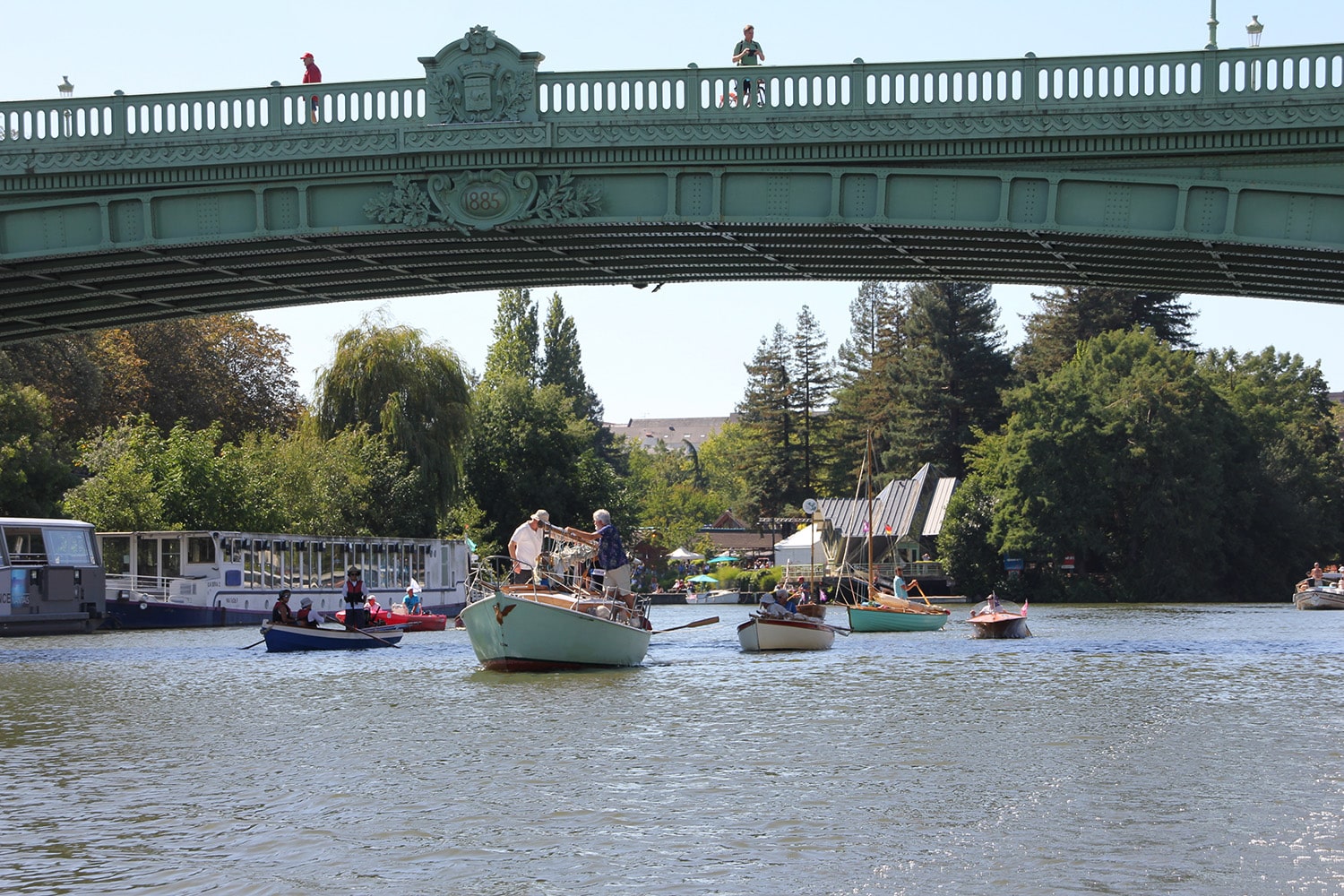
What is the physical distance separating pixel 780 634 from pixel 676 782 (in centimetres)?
2276

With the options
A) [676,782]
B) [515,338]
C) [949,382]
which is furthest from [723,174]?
[515,338]

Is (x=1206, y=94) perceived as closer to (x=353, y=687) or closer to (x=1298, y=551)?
(x=353, y=687)

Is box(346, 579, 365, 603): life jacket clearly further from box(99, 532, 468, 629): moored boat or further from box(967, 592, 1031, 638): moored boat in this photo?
box(967, 592, 1031, 638): moored boat

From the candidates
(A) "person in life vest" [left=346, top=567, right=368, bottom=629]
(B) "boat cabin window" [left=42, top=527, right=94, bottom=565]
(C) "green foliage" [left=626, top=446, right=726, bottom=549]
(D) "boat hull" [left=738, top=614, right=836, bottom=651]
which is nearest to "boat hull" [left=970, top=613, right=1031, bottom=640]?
(D) "boat hull" [left=738, top=614, right=836, bottom=651]

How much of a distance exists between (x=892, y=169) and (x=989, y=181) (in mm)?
1591

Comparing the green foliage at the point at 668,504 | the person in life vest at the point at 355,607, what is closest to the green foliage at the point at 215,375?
the person in life vest at the point at 355,607

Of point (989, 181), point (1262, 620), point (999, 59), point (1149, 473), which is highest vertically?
point (999, 59)

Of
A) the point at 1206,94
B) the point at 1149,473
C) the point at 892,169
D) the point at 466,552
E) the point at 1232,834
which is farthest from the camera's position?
the point at 1149,473

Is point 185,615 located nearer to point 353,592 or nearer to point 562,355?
point 353,592

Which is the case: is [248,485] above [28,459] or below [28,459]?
below

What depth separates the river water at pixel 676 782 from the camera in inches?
467

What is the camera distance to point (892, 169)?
27.2 metres

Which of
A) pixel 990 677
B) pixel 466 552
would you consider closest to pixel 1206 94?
pixel 990 677

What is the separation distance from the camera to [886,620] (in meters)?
48.7
